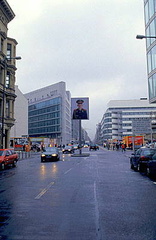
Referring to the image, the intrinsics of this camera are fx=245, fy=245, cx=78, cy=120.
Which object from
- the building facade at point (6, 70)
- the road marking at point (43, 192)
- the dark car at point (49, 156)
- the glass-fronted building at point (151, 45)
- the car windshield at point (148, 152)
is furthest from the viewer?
the building facade at point (6, 70)

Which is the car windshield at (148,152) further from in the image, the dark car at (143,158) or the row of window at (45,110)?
the row of window at (45,110)

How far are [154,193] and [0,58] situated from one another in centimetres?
3019

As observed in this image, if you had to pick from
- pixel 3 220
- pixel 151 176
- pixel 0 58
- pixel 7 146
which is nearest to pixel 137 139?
pixel 7 146

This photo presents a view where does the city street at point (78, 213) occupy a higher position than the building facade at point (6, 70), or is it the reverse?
the building facade at point (6, 70)

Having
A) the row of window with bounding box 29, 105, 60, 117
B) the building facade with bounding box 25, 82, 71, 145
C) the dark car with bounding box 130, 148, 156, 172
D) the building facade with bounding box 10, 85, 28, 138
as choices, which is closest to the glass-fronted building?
the dark car with bounding box 130, 148, 156, 172

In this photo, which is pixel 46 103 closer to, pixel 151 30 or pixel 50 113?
pixel 50 113

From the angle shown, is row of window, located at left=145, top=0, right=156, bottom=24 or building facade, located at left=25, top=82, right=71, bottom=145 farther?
building facade, located at left=25, top=82, right=71, bottom=145

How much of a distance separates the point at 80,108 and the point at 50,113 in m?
73.6

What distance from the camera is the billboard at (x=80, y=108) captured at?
125 feet

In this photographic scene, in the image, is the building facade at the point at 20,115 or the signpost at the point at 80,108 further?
the building facade at the point at 20,115

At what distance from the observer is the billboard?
38.2 m

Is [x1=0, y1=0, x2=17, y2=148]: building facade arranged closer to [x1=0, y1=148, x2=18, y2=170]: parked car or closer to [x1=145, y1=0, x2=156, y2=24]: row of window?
[x1=0, y1=148, x2=18, y2=170]: parked car

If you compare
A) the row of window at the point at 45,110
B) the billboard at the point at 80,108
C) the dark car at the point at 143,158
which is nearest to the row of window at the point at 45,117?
the row of window at the point at 45,110

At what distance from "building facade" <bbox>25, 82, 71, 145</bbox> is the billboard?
59.4 metres
